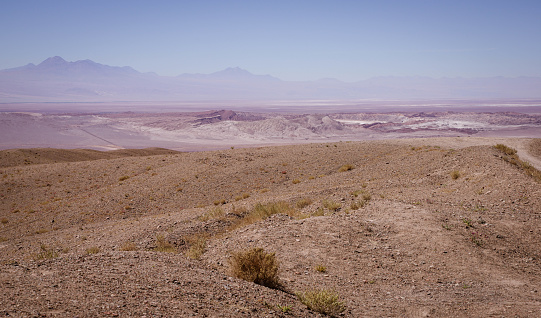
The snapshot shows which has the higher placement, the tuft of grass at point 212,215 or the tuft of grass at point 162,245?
the tuft of grass at point 212,215

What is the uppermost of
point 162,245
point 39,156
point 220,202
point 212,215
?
point 212,215

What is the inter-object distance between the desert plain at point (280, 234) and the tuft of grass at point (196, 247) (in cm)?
5

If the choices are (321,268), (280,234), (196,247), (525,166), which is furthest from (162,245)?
(525,166)

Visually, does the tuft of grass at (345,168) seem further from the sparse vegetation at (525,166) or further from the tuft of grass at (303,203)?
the tuft of grass at (303,203)

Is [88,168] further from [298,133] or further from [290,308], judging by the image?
[298,133]

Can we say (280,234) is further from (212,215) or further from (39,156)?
(39,156)

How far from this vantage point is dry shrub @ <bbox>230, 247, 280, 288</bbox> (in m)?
6.99

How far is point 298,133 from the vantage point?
10025 centimetres

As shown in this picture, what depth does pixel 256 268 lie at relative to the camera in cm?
713

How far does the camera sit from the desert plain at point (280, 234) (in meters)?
5.84

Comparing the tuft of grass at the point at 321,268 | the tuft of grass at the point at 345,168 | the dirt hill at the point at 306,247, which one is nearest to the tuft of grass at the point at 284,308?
the dirt hill at the point at 306,247

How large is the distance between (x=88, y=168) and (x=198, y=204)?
13379 mm

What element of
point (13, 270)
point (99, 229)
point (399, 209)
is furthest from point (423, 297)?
point (99, 229)

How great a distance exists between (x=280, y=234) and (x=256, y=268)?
2.81 metres
